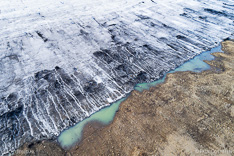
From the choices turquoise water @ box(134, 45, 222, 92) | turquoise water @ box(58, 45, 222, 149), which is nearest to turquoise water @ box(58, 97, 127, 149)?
turquoise water @ box(58, 45, 222, 149)

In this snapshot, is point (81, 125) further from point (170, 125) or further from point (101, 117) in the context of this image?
point (170, 125)

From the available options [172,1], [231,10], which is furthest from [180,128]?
[231,10]

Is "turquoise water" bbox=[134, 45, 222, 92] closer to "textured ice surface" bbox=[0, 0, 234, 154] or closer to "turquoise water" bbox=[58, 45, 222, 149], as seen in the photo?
"turquoise water" bbox=[58, 45, 222, 149]

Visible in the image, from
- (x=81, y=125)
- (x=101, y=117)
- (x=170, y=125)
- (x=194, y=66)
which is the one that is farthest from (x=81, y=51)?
(x=194, y=66)

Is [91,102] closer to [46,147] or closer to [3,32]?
[46,147]

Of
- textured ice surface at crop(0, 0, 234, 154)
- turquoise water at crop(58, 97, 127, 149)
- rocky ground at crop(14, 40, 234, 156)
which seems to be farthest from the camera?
textured ice surface at crop(0, 0, 234, 154)

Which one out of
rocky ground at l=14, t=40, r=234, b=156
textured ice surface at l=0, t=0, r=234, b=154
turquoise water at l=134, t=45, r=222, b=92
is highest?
textured ice surface at l=0, t=0, r=234, b=154
